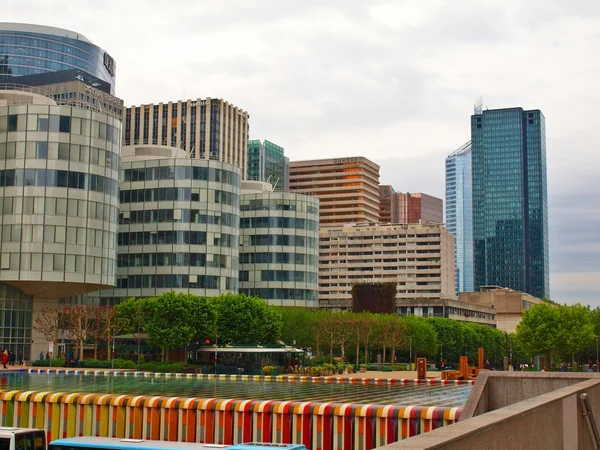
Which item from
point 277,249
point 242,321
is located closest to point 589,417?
point 242,321

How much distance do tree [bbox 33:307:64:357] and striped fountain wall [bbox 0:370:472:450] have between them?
220 feet

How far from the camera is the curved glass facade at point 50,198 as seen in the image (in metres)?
102

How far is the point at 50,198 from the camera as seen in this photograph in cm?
10306

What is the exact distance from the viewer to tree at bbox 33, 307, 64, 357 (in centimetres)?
10194

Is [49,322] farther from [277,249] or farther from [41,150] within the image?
[277,249]

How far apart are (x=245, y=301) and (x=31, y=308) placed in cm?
2829

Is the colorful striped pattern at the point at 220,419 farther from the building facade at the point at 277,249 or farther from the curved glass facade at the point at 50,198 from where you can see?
the building facade at the point at 277,249

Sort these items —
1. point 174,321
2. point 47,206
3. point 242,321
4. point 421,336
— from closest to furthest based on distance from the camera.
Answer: point 174,321, point 47,206, point 242,321, point 421,336

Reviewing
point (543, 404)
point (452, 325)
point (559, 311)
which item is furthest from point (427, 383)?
point (452, 325)

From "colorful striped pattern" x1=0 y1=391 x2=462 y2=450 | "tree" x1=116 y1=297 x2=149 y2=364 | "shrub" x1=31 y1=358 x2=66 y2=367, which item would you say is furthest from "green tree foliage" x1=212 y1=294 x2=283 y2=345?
"colorful striped pattern" x1=0 y1=391 x2=462 y2=450

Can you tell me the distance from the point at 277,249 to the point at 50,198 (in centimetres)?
5589

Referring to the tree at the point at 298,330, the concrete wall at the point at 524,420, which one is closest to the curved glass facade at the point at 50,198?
the tree at the point at 298,330

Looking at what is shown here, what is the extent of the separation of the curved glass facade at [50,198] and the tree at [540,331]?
71.9 metres

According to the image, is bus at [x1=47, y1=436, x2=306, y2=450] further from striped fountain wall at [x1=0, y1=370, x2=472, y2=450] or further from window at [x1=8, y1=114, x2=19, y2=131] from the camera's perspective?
window at [x1=8, y1=114, x2=19, y2=131]
